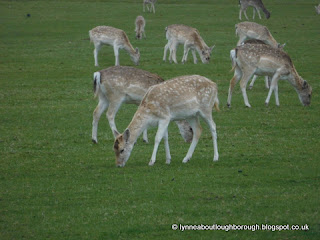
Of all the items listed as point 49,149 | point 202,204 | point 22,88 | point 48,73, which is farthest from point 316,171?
point 48,73

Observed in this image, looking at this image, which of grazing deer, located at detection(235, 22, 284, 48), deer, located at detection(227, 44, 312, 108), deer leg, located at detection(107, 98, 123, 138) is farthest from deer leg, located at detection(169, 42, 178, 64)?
deer leg, located at detection(107, 98, 123, 138)

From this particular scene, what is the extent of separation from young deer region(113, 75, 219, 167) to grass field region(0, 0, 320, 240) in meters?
0.45

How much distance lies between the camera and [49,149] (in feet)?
42.2

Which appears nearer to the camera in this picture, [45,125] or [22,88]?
[45,125]

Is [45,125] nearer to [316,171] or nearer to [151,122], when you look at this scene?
[151,122]

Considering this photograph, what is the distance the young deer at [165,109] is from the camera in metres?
10.9

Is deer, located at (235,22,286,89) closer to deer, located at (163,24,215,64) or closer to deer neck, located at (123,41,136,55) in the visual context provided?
deer, located at (163,24,215,64)

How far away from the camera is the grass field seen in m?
8.19

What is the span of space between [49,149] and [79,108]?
4.56m

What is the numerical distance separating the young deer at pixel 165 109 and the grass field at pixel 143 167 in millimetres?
450

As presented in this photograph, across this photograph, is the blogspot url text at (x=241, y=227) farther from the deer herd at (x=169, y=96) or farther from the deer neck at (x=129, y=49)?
the deer neck at (x=129, y=49)

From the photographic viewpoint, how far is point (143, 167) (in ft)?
35.8

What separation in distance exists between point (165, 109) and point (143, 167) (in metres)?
1.11

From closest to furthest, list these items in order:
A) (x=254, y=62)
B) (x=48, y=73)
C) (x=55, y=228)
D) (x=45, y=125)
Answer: (x=55, y=228)
(x=45, y=125)
(x=254, y=62)
(x=48, y=73)
